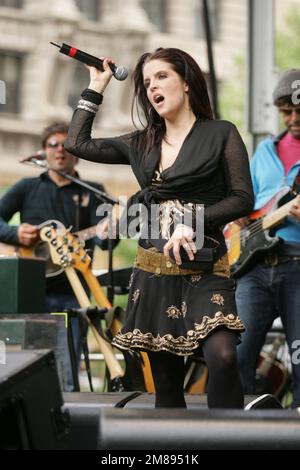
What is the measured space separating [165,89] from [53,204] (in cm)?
308

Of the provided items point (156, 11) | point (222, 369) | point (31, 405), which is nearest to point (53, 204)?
point (222, 369)

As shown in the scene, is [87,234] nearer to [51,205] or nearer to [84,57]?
[51,205]

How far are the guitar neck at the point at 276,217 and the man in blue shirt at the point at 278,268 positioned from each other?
35mm

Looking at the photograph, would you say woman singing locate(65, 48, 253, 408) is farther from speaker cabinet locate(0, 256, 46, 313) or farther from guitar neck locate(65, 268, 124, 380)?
guitar neck locate(65, 268, 124, 380)

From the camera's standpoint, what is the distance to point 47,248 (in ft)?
24.2

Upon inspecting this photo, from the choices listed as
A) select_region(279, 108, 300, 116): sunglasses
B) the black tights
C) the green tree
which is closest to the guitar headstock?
select_region(279, 108, 300, 116): sunglasses

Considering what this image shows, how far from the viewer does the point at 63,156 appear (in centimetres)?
730

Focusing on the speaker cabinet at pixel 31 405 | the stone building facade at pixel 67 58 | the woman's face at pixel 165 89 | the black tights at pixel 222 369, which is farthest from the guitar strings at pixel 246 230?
the stone building facade at pixel 67 58

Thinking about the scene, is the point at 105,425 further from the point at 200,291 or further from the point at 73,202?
the point at 73,202

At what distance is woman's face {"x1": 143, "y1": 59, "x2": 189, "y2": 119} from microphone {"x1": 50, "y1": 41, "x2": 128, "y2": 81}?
5.3 inches

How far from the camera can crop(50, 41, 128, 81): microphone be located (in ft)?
14.6
